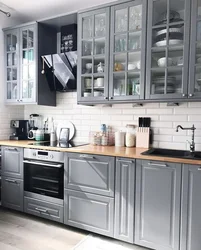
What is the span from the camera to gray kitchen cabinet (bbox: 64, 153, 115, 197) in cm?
206

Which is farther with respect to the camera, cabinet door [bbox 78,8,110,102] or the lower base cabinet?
the lower base cabinet

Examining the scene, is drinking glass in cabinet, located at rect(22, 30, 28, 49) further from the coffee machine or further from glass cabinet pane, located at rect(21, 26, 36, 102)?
the coffee machine

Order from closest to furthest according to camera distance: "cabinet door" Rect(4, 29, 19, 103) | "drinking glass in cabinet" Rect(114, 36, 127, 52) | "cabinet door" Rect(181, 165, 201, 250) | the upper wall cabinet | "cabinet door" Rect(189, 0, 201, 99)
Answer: "cabinet door" Rect(181, 165, 201, 250)
"cabinet door" Rect(189, 0, 201, 99)
"drinking glass in cabinet" Rect(114, 36, 127, 52)
the upper wall cabinet
"cabinet door" Rect(4, 29, 19, 103)

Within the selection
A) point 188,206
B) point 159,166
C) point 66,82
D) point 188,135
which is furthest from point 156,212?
point 66,82

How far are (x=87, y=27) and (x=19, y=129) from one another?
5.56 feet

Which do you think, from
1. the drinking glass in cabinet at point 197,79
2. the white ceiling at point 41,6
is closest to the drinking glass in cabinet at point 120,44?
the white ceiling at point 41,6

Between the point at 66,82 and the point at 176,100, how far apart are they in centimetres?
141

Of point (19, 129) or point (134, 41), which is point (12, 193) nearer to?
point (19, 129)

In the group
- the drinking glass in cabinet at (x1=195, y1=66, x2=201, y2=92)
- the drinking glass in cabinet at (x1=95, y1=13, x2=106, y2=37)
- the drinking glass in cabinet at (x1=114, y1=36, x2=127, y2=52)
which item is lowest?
the drinking glass in cabinet at (x1=195, y1=66, x2=201, y2=92)

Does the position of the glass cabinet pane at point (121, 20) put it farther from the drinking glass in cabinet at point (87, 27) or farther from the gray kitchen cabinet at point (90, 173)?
the gray kitchen cabinet at point (90, 173)

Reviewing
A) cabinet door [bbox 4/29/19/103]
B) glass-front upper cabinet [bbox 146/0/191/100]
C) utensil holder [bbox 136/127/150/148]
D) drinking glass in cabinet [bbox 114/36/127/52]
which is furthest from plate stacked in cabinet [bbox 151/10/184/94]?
cabinet door [bbox 4/29/19/103]

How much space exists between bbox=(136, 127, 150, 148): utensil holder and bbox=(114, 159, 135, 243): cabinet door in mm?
519

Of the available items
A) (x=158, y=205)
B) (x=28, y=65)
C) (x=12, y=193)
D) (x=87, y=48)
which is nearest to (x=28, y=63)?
(x=28, y=65)

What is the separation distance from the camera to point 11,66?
9.72 ft
